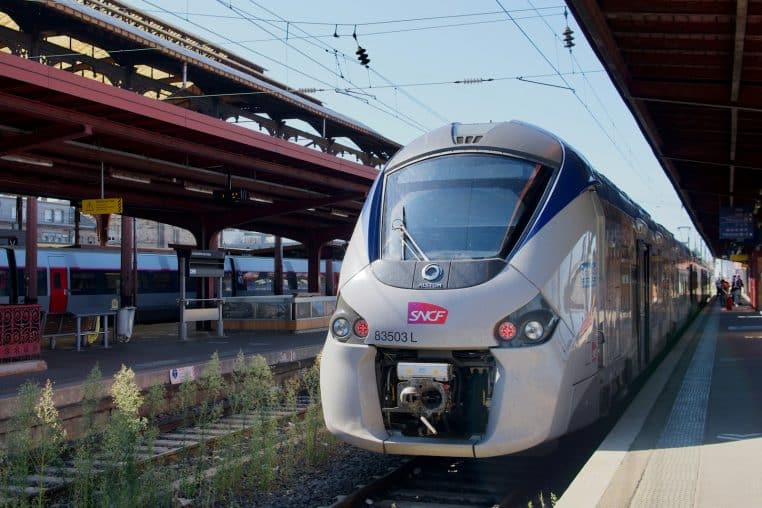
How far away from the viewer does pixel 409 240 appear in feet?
22.1

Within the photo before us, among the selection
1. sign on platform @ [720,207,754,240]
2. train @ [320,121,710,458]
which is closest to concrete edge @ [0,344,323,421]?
train @ [320,121,710,458]

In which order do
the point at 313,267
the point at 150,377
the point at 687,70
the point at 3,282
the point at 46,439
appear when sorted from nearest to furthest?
the point at 46,439, the point at 150,377, the point at 687,70, the point at 3,282, the point at 313,267

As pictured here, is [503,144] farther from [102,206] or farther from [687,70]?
[102,206]

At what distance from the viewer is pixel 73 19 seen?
783 inches

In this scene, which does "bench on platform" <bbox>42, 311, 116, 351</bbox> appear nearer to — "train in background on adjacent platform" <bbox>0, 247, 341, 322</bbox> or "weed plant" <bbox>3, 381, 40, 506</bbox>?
"train in background on adjacent platform" <bbox>0, 247, 341, 322</bbox>

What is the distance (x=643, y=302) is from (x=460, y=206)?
547cm

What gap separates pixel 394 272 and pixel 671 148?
1306 cm

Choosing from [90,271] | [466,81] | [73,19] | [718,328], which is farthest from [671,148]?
[90,271]

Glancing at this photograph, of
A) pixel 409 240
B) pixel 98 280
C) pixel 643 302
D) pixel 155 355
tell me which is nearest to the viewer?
pixel 409 240

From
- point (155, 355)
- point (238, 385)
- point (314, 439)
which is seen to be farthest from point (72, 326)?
point (314, 439)

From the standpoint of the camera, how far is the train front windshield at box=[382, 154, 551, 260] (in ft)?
21.4

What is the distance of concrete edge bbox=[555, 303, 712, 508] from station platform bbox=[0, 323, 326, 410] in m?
6.76

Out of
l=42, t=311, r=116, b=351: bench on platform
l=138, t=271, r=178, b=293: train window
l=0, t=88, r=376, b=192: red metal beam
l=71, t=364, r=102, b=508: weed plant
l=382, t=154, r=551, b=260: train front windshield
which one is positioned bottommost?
l=71, t=364, r=102, b=508: weed plant

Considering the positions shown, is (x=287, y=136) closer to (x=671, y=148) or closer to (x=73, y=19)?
(x=73, y=19)
